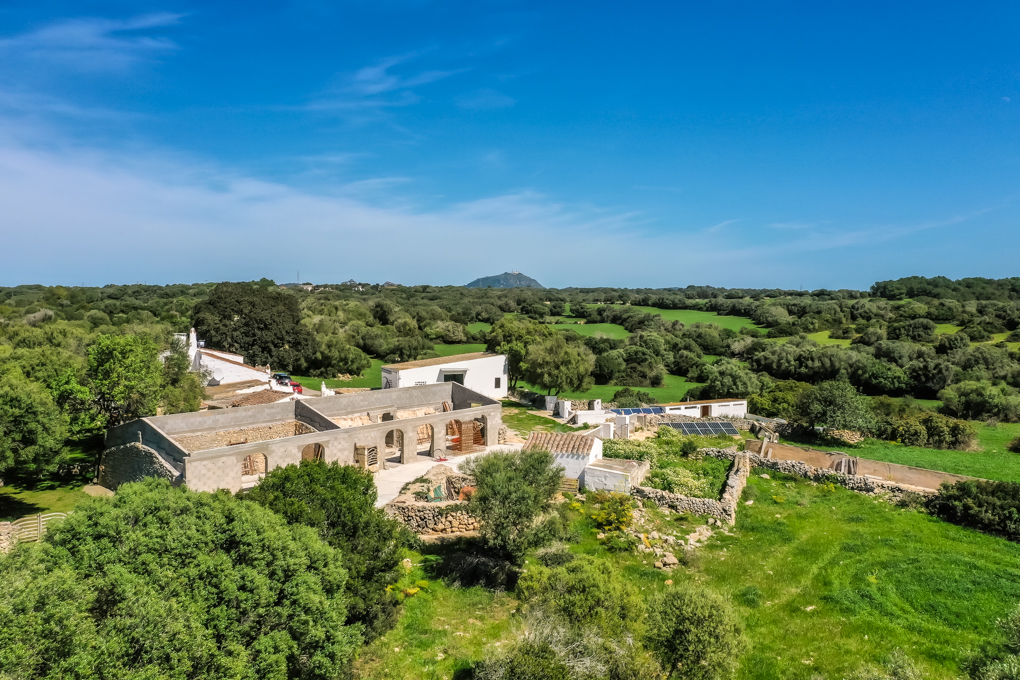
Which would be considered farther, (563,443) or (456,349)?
(456,349)

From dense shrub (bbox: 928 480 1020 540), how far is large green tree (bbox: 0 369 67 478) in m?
32.8

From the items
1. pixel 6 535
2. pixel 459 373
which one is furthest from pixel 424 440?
Answer: pixel 6 535

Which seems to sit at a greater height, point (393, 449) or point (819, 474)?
point (393, 449)

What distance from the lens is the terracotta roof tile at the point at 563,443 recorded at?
23703mm

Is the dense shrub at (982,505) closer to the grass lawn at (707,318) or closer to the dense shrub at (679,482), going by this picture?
the dense shrub at (679,482)

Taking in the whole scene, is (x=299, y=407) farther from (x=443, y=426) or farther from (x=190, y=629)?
(x=190, y=629)

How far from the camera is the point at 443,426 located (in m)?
27.1

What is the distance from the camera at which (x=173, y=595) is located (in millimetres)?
9852

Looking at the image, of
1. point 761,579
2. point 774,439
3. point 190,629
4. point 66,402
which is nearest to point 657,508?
point 761,579

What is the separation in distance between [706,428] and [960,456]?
480 inches

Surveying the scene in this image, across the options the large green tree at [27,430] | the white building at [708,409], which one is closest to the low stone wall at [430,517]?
the large green tree at [27,430]

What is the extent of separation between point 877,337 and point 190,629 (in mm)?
73390

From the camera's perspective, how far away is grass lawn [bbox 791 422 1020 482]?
83.4ft

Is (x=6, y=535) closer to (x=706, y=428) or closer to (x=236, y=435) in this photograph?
(x=236, y=435)
